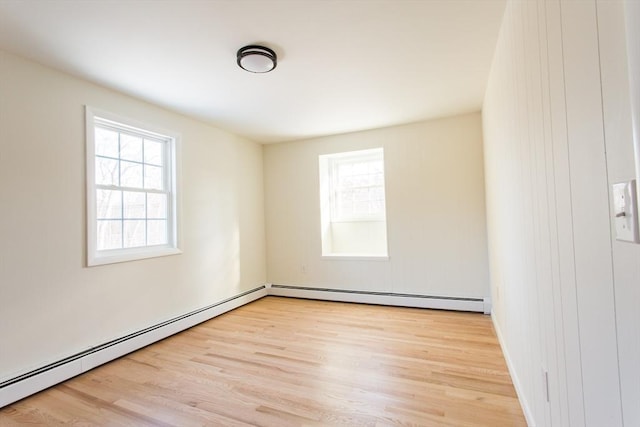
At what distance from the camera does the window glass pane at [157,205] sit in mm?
3103

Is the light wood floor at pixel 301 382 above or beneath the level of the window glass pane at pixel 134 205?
beneath

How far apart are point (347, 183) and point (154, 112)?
269 centimetres

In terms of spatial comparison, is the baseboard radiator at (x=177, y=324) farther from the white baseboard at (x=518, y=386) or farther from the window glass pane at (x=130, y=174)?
the window glass pane at (x=130, y=174)

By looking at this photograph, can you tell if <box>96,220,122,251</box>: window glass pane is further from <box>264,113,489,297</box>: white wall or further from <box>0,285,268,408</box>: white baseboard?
<box>264,113,489,297</box>: white wall

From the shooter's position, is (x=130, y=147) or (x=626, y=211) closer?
(x=626, y=211)

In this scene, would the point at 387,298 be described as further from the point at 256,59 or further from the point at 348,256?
the point at 256,59

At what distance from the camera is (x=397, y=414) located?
5.73ft

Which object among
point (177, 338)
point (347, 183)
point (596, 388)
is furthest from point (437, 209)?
point (177, 338)

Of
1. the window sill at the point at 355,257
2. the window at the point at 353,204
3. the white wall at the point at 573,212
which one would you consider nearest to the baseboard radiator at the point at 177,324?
the window sill at the point at 355,257

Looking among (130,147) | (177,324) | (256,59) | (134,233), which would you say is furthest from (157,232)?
(256,59)

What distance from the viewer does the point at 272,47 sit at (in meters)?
2.10

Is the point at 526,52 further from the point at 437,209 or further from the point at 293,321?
the point at 293,321

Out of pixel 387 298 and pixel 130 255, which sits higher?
pixel 130 255

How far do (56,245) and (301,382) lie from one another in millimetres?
2138
